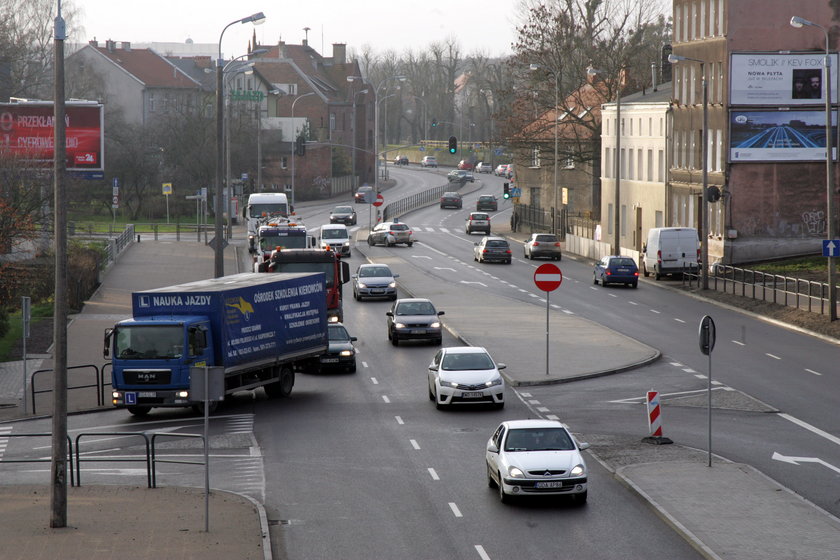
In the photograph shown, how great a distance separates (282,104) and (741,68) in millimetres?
80362

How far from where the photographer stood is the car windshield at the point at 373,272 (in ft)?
161

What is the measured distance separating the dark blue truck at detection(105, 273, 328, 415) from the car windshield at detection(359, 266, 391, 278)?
20.5 meters

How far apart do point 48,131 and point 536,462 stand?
4794cm

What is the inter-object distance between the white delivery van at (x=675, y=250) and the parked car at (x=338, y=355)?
2436 centimetres

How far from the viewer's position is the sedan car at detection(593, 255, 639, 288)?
52469 mm

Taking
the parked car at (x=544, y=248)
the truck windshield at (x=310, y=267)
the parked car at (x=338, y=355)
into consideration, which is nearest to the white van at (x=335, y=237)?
the parked car at (x=544, y=248)

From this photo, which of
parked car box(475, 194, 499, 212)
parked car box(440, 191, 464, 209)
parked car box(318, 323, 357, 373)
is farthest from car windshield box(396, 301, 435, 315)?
parked car box(440, 191, 464, 209)

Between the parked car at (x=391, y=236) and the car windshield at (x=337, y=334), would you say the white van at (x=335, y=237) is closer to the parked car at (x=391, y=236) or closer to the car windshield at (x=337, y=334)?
the parked car at (x=391, y=236)

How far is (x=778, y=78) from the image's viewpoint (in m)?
55.1

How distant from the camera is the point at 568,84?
8594cm

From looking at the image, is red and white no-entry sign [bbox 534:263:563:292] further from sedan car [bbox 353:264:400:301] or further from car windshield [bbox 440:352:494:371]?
sedan car [bbox 353:264:400:301]

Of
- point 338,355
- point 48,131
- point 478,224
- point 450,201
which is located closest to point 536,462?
point 338,355

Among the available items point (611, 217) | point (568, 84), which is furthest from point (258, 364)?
point (568, 84)

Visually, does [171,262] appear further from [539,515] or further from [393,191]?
[393,191]
